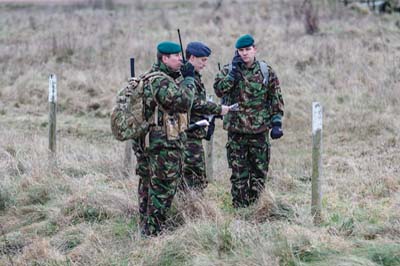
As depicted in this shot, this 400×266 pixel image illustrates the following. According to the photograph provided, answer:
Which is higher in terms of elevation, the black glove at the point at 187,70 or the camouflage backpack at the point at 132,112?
the black glove at the point at 187,70

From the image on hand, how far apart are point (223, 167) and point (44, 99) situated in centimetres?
625

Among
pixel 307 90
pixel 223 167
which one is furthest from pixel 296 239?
pixel 307 90

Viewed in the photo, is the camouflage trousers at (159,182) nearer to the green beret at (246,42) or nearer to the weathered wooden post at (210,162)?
→ the green beret at (246,42)

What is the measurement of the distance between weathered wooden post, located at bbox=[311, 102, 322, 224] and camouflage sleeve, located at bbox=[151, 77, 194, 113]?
1.00 metres

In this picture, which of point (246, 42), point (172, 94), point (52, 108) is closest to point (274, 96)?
point (246, 42)

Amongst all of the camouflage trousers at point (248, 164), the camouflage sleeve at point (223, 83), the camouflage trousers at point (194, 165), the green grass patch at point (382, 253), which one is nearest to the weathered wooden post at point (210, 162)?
the camouflage trousers at point (194, 165)

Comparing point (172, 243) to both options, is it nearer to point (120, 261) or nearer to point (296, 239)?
point (120, 261)

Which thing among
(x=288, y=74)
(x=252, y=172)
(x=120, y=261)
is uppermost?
(x=288, y=74)

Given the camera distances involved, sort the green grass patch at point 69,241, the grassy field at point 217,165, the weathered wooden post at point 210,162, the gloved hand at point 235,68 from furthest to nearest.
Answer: the weathered wooden post at point 210,162
the gloved hand at point 235,68
the green grass patch at point 69,241
the grassy field at point 217,165

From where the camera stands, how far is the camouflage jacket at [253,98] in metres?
5.92

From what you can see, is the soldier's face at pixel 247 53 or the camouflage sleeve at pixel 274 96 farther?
the camouflage sleeve at pixel 274 96

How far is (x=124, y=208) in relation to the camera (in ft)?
19.6

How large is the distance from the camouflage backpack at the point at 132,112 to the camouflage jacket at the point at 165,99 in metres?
0.05

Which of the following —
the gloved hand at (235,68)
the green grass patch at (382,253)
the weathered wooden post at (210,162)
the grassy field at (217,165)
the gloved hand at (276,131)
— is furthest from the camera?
the weathered wooden post at (210,162)
